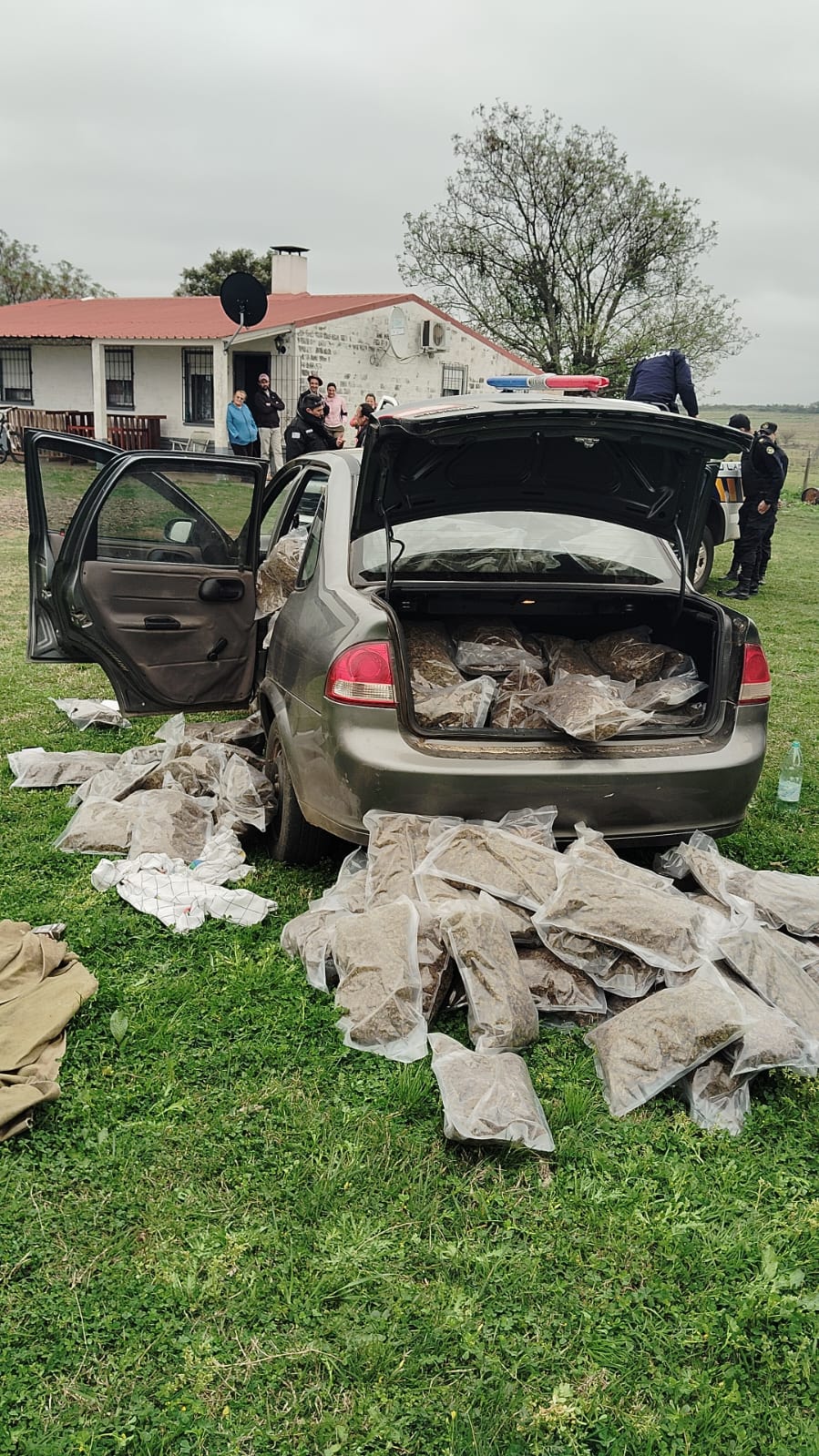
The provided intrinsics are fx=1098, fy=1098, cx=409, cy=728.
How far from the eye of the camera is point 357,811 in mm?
3645

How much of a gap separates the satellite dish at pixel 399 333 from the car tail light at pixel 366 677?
23.6 m

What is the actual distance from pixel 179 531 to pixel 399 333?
22359 mm

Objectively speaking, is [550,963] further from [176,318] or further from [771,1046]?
[176,318]

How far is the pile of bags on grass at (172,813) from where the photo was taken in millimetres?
3938

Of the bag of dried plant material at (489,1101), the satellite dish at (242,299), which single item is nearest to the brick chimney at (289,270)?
the satellite dish at (242,299)

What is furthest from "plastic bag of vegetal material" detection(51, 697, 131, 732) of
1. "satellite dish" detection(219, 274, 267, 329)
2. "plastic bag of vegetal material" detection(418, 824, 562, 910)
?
"satellite dish" detection(219, 274, 267, 329)

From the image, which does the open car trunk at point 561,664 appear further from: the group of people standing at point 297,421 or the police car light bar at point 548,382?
the group of people standing at point 297,421

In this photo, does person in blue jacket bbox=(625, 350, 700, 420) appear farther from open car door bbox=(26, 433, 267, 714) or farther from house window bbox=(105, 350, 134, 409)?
house window bbox=(105, 350, 134, 409)

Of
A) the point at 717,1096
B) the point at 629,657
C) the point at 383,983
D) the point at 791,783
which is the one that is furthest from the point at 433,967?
the point at 791,783

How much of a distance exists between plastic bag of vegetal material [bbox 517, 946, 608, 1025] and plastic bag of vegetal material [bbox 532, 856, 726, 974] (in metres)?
0.10

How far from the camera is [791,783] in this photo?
5.41m

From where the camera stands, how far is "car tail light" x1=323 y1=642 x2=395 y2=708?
3613 mm

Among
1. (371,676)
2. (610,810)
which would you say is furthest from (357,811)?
(610,810)

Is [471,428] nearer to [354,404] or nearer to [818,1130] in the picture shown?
[818,1130]
